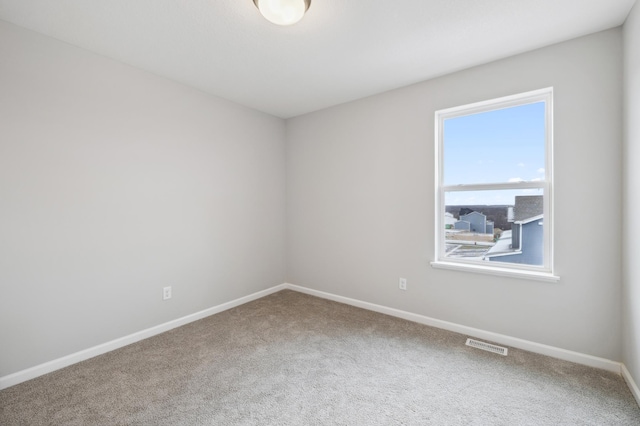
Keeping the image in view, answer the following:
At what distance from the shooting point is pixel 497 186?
252cm

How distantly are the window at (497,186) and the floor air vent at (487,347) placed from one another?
0.62 metres

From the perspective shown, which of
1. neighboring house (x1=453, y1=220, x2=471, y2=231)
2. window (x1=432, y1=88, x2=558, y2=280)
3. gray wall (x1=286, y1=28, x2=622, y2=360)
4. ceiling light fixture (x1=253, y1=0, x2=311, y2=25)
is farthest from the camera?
neighboring house (x1=453, y1=220, x2=471, y2=231)

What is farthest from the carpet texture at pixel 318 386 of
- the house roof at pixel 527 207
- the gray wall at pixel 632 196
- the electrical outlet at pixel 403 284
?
the house roof at pixel 527 207

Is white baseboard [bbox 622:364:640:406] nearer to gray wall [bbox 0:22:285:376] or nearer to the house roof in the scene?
the house roof

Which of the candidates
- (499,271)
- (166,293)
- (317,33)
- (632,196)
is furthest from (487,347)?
(166,293)

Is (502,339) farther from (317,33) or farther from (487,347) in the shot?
(317,33)

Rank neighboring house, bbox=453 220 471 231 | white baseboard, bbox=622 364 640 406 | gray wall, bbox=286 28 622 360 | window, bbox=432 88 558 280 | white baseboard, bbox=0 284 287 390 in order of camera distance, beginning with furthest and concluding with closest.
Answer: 1. neighboring house, bbox=453 220 471 231
2. window, bbox=432 88 558 280
3. gray wall, bbox=286 28 622 360
4. white baseboard, bbox=0 284 287 390
5. white baseboard, bbox=622 364 640 406

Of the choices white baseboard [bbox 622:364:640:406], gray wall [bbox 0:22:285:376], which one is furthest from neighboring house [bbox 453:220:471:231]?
gray wall [bbox 0:22:285:376]

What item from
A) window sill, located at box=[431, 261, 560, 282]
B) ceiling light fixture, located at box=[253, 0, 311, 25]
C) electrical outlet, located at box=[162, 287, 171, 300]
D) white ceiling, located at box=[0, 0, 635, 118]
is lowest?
electrical outlet, located at box=[162, 287, 171, 300]

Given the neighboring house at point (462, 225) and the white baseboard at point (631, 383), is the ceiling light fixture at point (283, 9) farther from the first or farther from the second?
the white baseboard at point (631, 383)

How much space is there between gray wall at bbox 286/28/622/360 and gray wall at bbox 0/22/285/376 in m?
1.04

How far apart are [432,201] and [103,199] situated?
2.96m

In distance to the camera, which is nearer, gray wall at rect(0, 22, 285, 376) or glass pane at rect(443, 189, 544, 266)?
gray wall at rect(0, 22, 285, 376)

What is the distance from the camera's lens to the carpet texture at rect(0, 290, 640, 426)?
1617 millimetres
